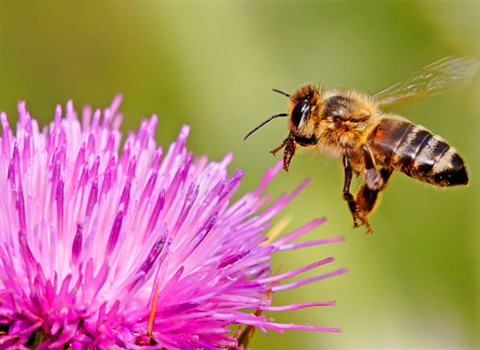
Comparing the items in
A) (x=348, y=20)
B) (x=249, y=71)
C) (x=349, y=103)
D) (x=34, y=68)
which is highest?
(x=348, y=20)

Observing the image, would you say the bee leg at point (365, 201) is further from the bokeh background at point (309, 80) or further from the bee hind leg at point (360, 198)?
the bokeh background at point (309, 80)

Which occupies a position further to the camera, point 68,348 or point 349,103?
point 349,103

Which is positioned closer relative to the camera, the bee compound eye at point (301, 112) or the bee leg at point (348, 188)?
the bee leg at point (348, 188)

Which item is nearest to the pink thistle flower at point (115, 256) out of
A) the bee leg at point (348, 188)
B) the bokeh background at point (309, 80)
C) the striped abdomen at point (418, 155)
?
the bee leg at point (348, 188)

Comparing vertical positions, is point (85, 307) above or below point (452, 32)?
below

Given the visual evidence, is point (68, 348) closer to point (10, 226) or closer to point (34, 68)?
point (10, 226)

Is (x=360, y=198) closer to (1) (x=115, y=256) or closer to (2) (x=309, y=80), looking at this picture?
(1) (x=115, y=256)

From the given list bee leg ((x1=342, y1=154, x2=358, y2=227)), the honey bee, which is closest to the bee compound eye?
the honey bee

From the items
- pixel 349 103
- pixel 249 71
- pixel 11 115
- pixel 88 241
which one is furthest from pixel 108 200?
pixel 249 71

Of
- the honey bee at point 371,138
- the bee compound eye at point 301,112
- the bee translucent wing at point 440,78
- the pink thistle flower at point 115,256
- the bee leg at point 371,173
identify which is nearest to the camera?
the pink thistle flower at point 115,256
